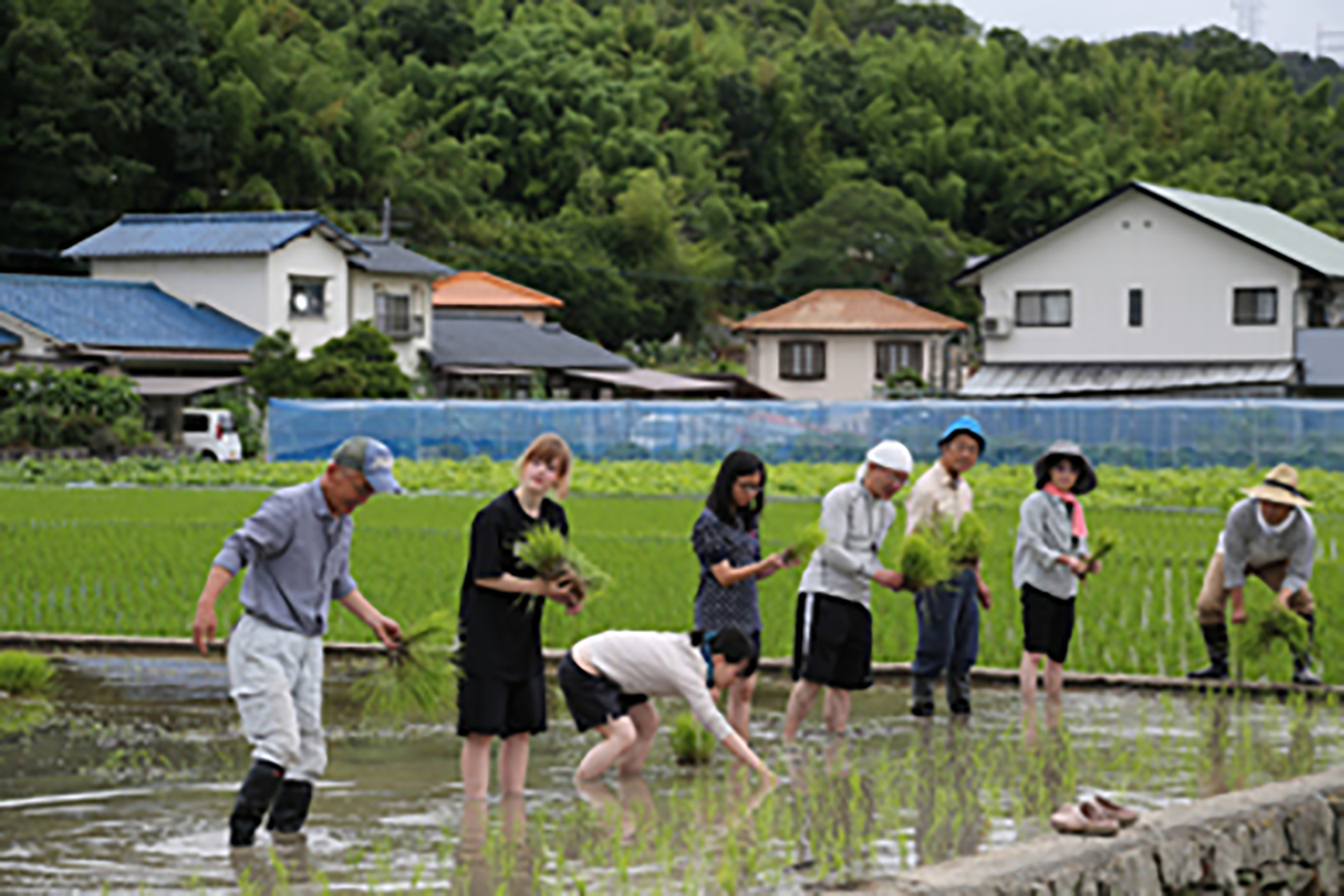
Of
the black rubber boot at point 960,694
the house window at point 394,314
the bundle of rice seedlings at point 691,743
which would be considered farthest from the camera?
the house window at point 394,314

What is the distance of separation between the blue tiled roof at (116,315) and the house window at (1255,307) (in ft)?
79.6

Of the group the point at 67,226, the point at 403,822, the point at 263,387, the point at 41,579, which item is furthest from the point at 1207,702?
the point at 67,226

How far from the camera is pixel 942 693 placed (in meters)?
9.91

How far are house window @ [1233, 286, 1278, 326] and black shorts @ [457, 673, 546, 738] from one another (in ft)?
130

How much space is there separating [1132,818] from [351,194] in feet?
189

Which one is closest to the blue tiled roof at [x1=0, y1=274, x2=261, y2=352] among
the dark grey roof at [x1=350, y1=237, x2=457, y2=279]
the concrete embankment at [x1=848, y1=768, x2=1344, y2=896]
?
the dark grey roof at [x1=350, y1=237, x2=457, y2=279]

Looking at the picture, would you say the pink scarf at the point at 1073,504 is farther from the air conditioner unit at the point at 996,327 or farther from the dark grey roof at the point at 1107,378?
the air conditioner unit at the point at 996,327

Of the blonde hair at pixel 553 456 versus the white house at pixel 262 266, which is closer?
the blonde hair at pixel 553 456

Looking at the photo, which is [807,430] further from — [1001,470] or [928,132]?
[928,132]

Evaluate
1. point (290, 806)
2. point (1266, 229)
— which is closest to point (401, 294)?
point (1266, 229)

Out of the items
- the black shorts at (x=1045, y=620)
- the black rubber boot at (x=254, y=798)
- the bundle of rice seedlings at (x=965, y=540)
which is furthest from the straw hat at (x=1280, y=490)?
the black rubber boot at (x=254, y=798)

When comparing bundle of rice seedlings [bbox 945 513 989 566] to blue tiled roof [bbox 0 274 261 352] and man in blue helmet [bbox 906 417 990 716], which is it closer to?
man in blue helmet [bbox 906 417 990 716]

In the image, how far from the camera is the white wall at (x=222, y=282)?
1800 inches

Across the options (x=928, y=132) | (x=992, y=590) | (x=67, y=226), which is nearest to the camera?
(x=992, y=590)
